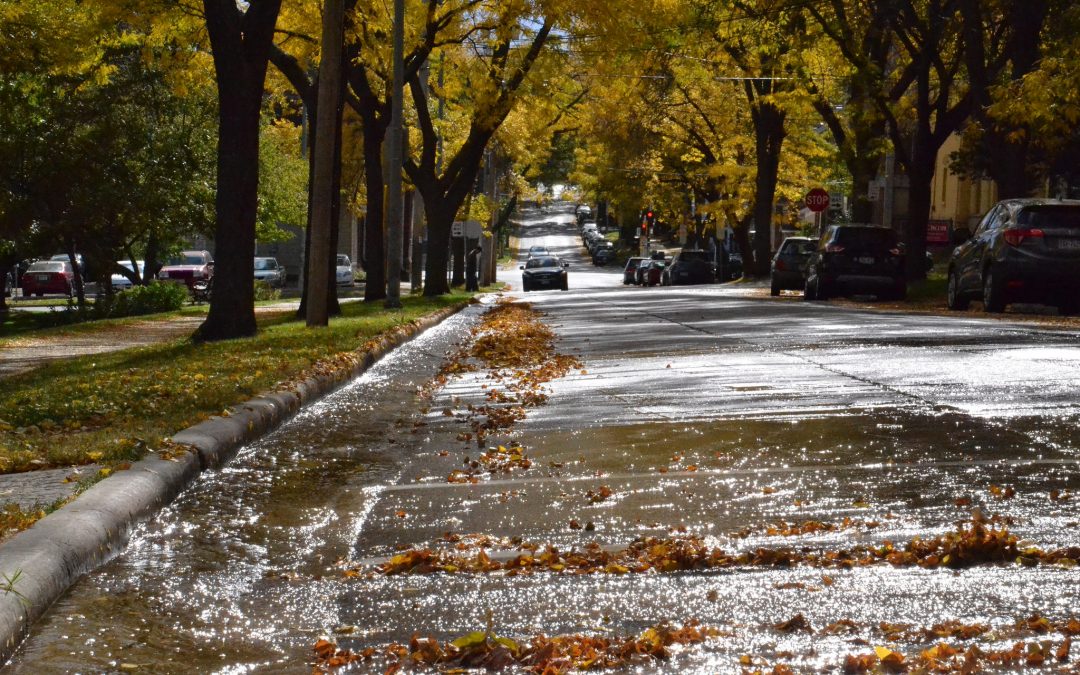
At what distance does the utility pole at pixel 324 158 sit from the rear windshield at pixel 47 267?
1490 inches

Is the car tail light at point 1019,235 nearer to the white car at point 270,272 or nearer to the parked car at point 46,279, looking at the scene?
the white car at point 270,272

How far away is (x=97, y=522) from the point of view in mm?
6066

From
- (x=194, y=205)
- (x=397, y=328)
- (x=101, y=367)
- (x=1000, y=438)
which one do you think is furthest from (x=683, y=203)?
(x=1000, y=438)

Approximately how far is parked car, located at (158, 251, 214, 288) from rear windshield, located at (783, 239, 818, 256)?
19.6 meters

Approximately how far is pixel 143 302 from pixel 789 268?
17777mm

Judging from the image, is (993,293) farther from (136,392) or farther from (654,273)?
(654,273)

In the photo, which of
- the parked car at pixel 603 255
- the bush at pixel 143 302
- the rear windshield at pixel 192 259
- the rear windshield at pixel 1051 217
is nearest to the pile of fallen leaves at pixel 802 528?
the rear windshield at pixel 1051 217

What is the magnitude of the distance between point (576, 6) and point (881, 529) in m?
22.0

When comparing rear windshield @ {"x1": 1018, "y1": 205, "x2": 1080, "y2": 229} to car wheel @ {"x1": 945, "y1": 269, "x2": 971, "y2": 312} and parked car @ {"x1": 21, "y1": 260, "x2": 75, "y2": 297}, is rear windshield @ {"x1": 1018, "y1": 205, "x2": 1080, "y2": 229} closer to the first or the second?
car wheel @ {"x1": 945, "y1": 269, "x2": 971, "y2": 312}

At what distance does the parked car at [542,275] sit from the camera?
58.9m

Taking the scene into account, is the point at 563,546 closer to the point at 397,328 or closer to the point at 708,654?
the point at 708,654

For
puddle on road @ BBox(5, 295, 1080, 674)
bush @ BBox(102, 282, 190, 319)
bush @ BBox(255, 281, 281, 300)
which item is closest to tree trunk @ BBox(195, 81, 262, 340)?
puddle on road @ BBox(5, 295, 1080, 674)

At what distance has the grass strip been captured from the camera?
8.22 meters

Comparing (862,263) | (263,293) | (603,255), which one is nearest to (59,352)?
(862,263)
